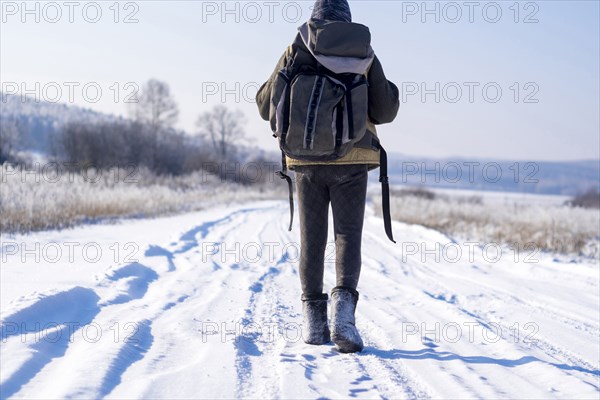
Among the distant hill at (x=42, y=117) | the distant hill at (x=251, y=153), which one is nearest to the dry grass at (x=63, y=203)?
the distant hill at (x=251, y=153)

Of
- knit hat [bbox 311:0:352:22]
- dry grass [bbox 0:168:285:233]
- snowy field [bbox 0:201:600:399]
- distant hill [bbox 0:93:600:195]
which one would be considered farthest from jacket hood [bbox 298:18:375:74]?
distant hill [bbox 0:93:600:195]

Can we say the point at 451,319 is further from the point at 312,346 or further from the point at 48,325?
the point at 48,325

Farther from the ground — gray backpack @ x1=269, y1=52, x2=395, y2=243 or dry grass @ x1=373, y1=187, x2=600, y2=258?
gray backpack @ x1=269, y1=52, x2=395, y2=243

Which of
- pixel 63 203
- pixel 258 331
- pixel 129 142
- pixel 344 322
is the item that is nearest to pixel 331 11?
pixel 344 322

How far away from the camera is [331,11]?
2.95 meters

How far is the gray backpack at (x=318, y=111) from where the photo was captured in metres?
2.69

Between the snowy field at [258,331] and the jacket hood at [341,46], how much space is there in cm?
142

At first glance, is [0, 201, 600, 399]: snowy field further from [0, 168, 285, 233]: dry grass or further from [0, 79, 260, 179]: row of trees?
[0, 79, 260, 179]: row of trees

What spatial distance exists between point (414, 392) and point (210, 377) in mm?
814

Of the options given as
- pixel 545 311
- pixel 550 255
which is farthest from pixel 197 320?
pixel 550 255

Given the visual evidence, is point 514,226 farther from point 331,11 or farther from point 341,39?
point 341,39

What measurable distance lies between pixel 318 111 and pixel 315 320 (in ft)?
3.61

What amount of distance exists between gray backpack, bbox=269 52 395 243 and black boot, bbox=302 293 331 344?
30.9 inches

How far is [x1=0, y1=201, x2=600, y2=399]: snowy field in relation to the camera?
2.18 m
